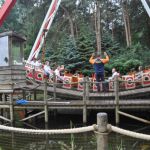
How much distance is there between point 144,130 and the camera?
12.1 m

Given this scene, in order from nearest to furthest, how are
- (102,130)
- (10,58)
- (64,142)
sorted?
(102,130) → (64,142) → (10,58)

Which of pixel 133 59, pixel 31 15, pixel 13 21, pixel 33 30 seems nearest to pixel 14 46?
pixel 133 59

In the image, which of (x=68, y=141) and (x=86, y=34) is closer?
(x=68, y=141)

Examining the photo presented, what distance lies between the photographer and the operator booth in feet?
42.7

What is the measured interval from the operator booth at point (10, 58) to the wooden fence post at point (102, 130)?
9.87m

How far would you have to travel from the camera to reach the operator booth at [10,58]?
1302 cm

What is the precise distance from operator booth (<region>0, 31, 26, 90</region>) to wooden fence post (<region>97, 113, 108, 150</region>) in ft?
32.4

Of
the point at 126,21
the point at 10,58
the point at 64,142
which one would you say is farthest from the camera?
the point at 126,21

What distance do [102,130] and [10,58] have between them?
9.94 m

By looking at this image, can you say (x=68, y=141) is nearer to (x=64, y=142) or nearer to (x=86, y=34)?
(x=64, y=142)

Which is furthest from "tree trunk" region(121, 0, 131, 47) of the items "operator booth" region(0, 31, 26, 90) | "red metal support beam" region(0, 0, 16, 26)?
"operator booth" region(0, 31, 26, 90)

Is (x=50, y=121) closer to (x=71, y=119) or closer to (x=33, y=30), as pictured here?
(x=71, y=119)

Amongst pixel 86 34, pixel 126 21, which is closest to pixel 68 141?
pixel 86 34

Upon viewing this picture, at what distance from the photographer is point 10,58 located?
1306 cm
